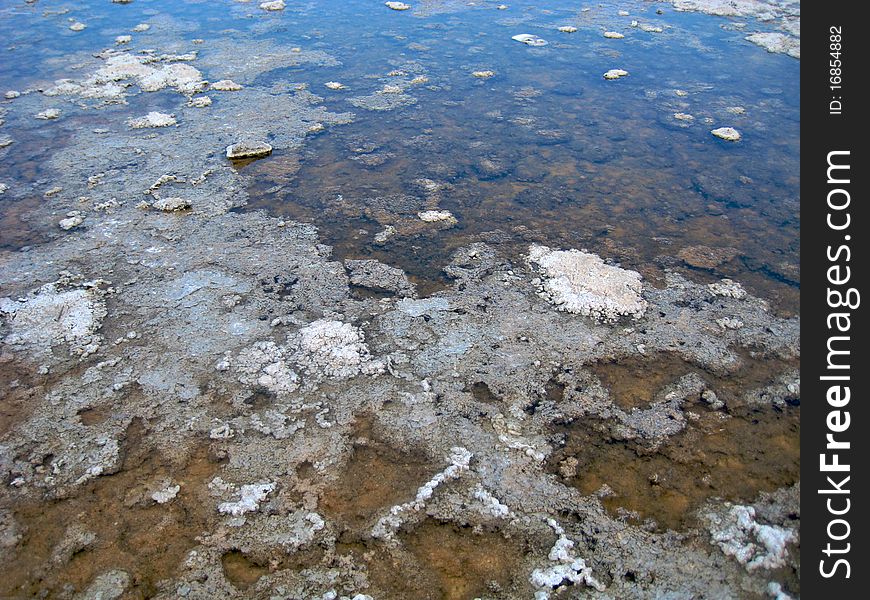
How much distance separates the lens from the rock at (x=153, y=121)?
5426 millimetres

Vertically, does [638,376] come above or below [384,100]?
below

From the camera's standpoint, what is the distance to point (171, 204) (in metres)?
4.17

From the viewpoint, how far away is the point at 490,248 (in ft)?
12.3

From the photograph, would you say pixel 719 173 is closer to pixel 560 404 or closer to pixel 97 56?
pixel 560 404

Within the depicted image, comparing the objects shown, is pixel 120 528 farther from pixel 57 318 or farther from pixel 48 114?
pixel 48 114

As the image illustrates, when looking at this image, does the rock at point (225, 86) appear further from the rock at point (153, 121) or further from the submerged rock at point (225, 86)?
the rock at point (153, 121)

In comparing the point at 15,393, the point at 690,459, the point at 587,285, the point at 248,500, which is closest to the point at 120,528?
the point at 248,500

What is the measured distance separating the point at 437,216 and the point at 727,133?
294 cm

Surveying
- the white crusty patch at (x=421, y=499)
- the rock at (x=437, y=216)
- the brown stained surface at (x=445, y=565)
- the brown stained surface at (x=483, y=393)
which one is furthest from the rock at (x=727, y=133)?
the brown stained surface at (x=445, y=565)

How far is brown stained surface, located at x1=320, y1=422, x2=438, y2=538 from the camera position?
2.25 metres

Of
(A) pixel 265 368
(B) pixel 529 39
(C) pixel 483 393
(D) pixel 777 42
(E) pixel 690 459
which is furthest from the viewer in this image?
(B) pixel 529 39

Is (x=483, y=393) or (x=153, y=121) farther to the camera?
(x=153, y=121)

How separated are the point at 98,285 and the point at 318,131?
8.53 ft

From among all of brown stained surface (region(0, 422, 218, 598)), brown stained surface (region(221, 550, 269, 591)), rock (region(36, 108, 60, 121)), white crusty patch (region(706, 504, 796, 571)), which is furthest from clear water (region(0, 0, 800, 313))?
brown stained surface (region(221, 550, 269, 591))
